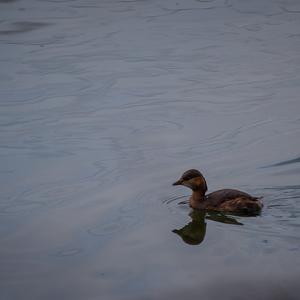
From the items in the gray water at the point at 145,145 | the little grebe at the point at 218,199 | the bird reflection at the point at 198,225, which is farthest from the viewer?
the little grebe at the point at 218,199

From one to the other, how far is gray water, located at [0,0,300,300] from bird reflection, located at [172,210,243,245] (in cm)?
2

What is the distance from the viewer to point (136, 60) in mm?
15539

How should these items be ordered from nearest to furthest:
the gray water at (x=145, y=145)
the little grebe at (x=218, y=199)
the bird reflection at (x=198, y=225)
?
the gray water at (x=145, y=145) → the bird reflection at (x=198, y=225) → the little grebe at (x=218, y=199)

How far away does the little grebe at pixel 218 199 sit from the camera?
28.6ft

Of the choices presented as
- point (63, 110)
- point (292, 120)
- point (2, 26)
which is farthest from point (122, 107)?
point (2, 26)

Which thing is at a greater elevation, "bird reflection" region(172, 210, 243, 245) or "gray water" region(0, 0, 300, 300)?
"gray water" region(0, 0, 300, 300)

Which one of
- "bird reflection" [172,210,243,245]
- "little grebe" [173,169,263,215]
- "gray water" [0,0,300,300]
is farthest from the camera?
"little grebe" [173,169,263,215]

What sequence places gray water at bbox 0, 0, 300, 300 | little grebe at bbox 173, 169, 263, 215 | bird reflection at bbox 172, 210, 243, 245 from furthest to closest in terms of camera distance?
little grebe at bbox 173, 169, 263, 215 < bird reflection at bbox 172, 210, 243, 245 < gray water at bbox 0, 0, 300, 300

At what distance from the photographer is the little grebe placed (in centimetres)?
871

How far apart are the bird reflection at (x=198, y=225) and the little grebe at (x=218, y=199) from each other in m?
0.08

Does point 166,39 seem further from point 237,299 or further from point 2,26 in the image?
point 237,299

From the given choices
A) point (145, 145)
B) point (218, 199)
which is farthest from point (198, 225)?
point (145, 145)

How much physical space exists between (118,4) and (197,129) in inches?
342

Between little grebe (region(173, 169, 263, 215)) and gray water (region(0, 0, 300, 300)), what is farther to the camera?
little grebe (region(173, 169, 263, 215))
